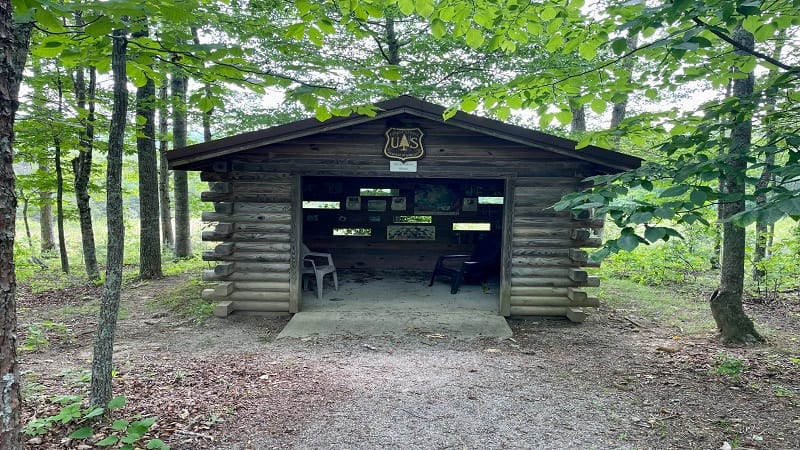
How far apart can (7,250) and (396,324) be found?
15.9 feet

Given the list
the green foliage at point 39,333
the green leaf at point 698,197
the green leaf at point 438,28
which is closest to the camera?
the green leaf at point 698,197

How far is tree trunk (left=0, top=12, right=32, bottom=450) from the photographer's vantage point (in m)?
1.81

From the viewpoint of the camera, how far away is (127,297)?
Answer: 765 centimetres

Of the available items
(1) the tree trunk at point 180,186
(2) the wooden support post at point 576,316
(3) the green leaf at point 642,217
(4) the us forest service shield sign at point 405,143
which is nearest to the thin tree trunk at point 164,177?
(1) the tree trunk at point 180,186

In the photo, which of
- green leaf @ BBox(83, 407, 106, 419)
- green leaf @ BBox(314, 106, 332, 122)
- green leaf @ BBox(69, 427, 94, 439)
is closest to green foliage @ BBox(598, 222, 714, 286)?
green leaf @ BBox(314, 106, 332, 122)

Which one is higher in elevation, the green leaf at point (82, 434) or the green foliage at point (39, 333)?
the green leaf at point (82, 434)

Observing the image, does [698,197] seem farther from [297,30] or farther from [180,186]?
[180,186]

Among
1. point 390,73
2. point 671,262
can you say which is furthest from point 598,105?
point 671,262

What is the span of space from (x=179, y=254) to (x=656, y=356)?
1117cm

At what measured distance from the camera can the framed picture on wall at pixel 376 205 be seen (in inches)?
391

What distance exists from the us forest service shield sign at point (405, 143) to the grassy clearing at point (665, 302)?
450cm

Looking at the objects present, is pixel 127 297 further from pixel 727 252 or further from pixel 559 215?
pixel 727 252

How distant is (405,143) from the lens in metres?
6.35

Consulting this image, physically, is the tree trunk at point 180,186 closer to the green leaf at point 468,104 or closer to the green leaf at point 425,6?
the green leaf at point 425,6
